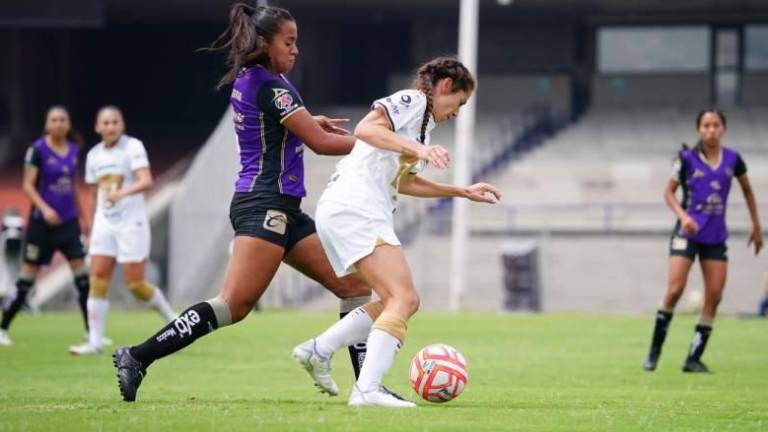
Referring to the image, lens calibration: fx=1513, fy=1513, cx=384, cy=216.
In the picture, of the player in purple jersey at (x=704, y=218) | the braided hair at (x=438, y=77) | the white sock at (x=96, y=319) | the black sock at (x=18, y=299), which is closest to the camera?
the braided hair at (x=438, y=77)

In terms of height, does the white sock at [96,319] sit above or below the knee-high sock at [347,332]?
below

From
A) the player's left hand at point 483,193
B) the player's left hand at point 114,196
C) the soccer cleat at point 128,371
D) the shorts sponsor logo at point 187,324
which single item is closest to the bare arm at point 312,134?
the player's left hand at point 483,193

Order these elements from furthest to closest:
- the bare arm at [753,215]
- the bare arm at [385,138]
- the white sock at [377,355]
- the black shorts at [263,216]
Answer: the bare arm at [753,215], the black shorts at [263,216], the white sock at [377,355], the bare arm at [385,138]

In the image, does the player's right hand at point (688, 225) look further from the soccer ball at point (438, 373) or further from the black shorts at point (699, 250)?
the soccer ball at point (438, 373)

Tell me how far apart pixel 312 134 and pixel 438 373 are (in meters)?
1.61

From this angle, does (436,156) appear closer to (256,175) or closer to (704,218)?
(256,175)

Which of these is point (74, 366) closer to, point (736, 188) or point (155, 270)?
point (155, 270)

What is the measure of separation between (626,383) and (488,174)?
92.0ft

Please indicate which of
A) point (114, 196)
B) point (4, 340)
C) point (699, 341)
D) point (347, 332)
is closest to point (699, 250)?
point (699, 341)

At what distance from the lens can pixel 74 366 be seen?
546 inches

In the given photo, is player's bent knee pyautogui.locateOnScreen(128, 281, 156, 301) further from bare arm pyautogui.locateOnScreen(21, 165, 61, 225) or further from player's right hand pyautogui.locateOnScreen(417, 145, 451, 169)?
player's right hand pyautogui.locateOnScreen(417, 145, 451, 169)

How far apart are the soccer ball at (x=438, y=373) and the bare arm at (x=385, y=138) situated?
139 cm

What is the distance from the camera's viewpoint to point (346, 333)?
357 inches

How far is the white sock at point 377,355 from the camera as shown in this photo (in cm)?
847
